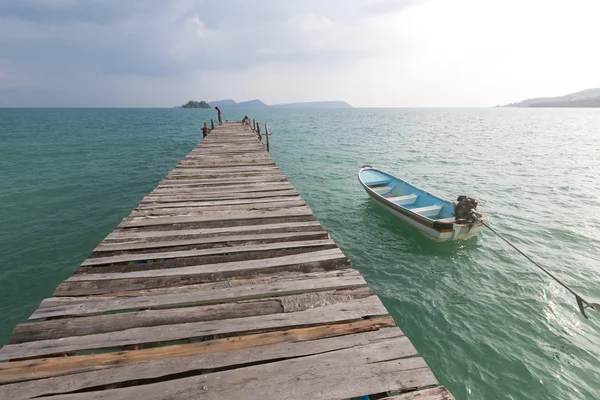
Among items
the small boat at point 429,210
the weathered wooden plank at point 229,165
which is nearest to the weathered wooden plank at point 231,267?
the weathered wooden plank at point 229,165

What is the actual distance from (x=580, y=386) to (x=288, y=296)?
6280 mm

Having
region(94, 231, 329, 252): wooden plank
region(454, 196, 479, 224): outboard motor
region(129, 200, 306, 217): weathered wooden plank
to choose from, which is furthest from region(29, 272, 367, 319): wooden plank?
region(454, 196, 479, 224): outboard motor

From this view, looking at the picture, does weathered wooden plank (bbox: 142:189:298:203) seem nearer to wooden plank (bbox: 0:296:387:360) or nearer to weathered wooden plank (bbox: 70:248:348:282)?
weathered wooden plank (bbox: 70:248:348:282)

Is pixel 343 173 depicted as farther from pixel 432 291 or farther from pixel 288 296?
pixel 288 296

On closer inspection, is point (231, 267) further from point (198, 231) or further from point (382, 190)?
point (382, 190)

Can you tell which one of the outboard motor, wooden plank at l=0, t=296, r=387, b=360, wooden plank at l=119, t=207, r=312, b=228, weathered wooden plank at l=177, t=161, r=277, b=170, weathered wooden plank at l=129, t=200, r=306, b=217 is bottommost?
the outboard motor

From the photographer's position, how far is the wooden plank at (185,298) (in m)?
2.85

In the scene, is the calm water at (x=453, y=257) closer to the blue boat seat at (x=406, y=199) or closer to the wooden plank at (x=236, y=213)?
the blue boat seat at (x=406, y=199)

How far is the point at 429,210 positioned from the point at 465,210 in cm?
164

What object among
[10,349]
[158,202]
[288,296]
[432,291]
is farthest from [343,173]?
[10,349]

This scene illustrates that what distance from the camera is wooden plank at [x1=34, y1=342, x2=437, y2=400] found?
6.77ft

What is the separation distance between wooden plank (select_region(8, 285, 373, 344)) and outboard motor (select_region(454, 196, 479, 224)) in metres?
7.44

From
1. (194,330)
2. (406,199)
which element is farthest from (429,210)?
(194,330)

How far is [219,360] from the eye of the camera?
7.64 feet
